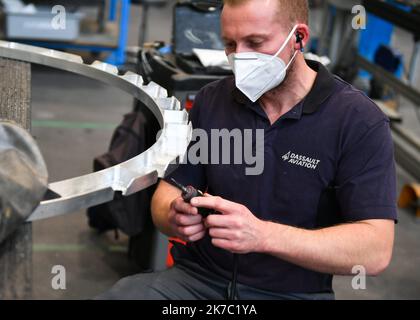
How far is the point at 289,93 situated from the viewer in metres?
1.46

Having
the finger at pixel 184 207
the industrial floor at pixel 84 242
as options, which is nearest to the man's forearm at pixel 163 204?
the finger at pixel 184 207

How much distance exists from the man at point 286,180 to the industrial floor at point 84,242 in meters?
0.99

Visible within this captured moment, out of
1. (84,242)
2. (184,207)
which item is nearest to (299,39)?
(184,207)

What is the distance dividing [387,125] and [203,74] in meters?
0.83

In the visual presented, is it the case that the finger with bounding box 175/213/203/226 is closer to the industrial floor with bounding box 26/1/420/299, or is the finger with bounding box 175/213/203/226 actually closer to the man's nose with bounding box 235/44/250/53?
the man's nose with bounding box 235/44/250/53

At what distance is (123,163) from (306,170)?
0.52 meters

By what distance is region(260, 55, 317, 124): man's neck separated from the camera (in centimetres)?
145

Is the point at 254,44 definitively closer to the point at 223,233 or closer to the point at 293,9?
the point at 293,9

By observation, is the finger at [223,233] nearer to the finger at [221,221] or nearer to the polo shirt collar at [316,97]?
the finger at [221,221]

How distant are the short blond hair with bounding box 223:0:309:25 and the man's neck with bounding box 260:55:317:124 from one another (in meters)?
0.09

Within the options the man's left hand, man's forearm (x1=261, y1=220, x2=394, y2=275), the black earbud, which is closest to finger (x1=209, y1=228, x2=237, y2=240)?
the man's left hand

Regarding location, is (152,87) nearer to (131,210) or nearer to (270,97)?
(270,97)

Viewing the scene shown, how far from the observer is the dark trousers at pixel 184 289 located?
1.44 metres
